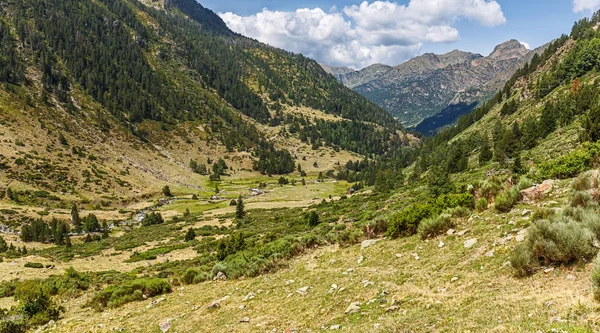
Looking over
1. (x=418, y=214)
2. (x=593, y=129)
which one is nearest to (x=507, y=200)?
(x=418, y=214)

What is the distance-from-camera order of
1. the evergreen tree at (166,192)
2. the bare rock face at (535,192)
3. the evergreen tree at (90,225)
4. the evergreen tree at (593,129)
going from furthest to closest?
the evergreen tree at (166,192)
the evergreen tree at (90,225)
the evergreen tree at (593,129)
the bare rock face at (535,192)

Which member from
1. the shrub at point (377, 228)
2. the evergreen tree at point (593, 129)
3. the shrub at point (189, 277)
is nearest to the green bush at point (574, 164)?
the shrub at point (377, 228)

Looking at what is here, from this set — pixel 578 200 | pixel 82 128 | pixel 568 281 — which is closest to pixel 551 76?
pixel 578 200

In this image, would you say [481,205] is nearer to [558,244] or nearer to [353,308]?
[558,244]

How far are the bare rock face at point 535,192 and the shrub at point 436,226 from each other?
12.4 feet

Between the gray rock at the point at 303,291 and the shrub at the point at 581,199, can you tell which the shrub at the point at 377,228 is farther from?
the shrub at the point at 581,199

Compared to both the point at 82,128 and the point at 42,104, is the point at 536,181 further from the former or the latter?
the point at 42,104

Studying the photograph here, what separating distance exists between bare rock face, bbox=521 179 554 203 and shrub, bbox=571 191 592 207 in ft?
11.1

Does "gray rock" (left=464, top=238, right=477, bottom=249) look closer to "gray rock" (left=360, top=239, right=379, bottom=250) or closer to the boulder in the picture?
the boulder

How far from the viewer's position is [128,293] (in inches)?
801

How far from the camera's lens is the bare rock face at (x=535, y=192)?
651 inches

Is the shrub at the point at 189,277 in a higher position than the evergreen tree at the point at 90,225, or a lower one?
higher

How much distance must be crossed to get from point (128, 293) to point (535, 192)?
23.5 meters

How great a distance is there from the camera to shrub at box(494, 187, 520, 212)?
1627cm
